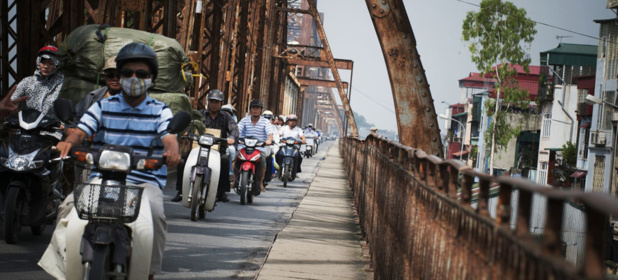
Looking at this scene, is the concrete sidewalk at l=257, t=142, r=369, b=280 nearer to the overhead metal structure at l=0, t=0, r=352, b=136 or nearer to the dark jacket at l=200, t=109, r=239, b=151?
the dark jacket at l=200, t=109, r=239, b=151

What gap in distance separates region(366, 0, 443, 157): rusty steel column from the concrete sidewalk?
1412 millimetres

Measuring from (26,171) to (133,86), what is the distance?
2.81 m

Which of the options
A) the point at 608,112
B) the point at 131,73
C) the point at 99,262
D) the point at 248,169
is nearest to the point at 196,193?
the point at 248,169

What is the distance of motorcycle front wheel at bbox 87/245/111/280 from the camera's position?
3789mm

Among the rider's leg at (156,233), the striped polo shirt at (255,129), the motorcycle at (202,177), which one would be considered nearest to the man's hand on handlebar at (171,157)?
the rider's leg at (156,233)

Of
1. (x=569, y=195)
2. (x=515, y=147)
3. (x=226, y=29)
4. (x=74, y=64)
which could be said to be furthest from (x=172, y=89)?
(x=515, y=147)

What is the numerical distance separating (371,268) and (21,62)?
6.17 metres

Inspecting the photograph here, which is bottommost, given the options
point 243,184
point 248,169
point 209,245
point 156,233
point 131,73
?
point 209,245

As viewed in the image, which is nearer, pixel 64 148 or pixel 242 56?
pixel 64 148

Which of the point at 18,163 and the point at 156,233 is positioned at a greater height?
the point at 18,163

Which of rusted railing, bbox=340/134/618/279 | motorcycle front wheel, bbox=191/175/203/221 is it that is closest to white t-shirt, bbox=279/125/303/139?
motorcycle front wheel, bbox=191/175/203/221

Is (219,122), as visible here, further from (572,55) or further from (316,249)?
(572,55)

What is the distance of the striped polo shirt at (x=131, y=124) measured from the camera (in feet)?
15.4

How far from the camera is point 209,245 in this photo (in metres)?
8.19
